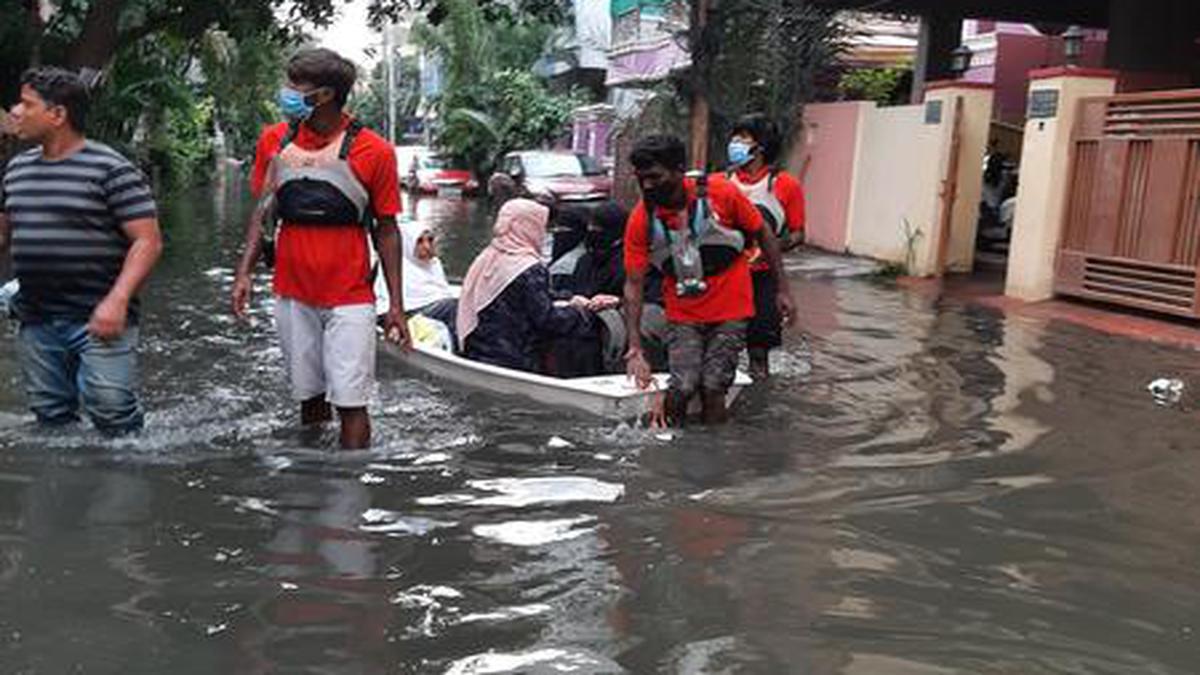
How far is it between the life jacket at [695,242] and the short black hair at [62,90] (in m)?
2.56

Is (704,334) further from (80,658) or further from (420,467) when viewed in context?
(80,658)

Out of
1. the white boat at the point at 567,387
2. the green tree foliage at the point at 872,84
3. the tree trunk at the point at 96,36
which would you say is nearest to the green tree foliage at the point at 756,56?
the green tree foliage at the point at 872,84

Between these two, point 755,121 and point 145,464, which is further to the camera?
point 755,121

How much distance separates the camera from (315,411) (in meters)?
6.34

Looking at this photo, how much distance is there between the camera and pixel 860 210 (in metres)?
17.3

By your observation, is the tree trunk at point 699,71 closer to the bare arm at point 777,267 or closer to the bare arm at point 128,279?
the bare arm at point 777,267

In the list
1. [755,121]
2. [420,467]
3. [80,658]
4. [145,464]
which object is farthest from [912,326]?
[80,658]

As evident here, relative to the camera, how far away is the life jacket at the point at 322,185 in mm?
5520

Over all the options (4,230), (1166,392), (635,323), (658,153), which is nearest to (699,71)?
(1166,392)

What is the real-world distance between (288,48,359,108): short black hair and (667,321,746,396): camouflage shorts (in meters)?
2.07

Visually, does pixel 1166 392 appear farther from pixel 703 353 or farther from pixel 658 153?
pixel 658 153

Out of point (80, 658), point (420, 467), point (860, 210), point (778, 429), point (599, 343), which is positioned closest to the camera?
point (80, 658)

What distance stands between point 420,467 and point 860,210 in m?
12.2

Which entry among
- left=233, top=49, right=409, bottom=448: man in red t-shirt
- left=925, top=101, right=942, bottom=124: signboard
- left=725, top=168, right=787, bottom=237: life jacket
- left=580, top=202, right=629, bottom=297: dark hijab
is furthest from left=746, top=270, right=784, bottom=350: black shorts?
left=925, top=101, right=942, bottom=124: signboard
